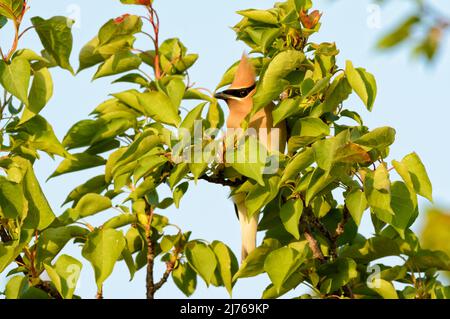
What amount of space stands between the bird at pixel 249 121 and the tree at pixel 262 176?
8 centimetres

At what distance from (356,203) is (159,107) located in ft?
2.93

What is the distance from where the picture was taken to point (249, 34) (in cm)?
353

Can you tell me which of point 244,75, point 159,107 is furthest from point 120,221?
point 244,75

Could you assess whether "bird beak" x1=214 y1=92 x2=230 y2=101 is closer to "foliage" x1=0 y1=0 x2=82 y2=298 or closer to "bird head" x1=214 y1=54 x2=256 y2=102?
"bird head" x1=214 y1=54 x2=256 y2=102

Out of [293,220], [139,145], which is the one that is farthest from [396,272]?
[139,145]

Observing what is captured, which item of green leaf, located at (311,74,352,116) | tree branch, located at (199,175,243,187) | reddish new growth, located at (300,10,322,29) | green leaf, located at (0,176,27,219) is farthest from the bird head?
green leaf, located at (0,176,27,219)

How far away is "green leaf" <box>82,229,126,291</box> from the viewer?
2.97 metres

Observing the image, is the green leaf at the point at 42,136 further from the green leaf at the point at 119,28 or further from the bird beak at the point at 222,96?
the bird beak at the point at 222,96

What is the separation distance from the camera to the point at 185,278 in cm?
360

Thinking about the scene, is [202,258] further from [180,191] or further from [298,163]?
[298,163]

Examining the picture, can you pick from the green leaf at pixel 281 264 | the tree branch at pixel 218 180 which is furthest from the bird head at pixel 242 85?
the green leaf at pixel 281 264

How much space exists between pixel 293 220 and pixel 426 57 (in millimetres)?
1676
